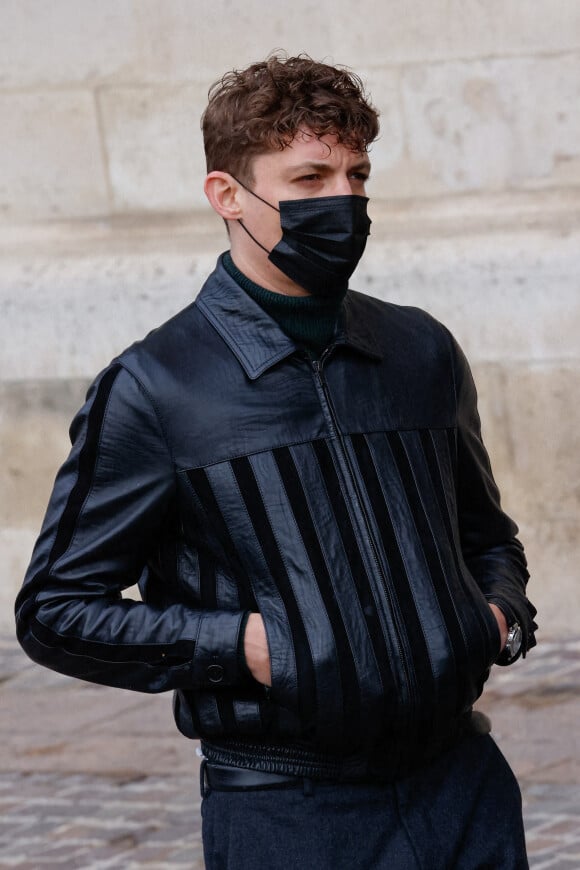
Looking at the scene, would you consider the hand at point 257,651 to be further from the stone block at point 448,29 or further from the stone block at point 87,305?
the stone block at point 448,29

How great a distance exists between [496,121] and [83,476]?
409 cm

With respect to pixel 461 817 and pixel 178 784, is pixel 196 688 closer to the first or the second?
pixel 461 817

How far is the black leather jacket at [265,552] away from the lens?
2184mm

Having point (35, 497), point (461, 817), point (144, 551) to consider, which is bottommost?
point (35, 497)

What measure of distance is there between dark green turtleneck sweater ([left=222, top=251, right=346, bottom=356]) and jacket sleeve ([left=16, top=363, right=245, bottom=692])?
10.8 inches

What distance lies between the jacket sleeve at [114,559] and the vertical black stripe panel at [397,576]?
25 cm

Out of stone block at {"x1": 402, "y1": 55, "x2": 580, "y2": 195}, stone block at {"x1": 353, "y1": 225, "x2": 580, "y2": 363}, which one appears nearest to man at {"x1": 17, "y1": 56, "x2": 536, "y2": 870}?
stone block at {"x1": 353, "y1": 225, "x2": 580, "y2": 363}

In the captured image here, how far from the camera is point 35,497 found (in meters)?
6.37

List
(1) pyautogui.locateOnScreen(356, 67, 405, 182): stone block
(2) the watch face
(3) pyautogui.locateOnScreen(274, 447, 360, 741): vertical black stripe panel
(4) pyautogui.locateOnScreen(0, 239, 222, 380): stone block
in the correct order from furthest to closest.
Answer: (4) pyautogui.locateOnScreen(0, 239, 222, 380): stone block < (1) pyautogui.locateOnScreen(356, 67, 405, 182): stone block < (2) the watch face < (3) pyautogui.locateOnScreen(274, 447, 360, 741): vertical black stripe panel

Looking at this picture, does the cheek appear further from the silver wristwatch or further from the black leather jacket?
the silver wristwatch

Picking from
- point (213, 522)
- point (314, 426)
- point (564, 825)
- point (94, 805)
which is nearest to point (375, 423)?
point (314, 426)

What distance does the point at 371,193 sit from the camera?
20.1 ft

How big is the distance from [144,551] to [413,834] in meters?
0.63

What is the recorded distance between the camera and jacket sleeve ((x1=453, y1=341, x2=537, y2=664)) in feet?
8.30
